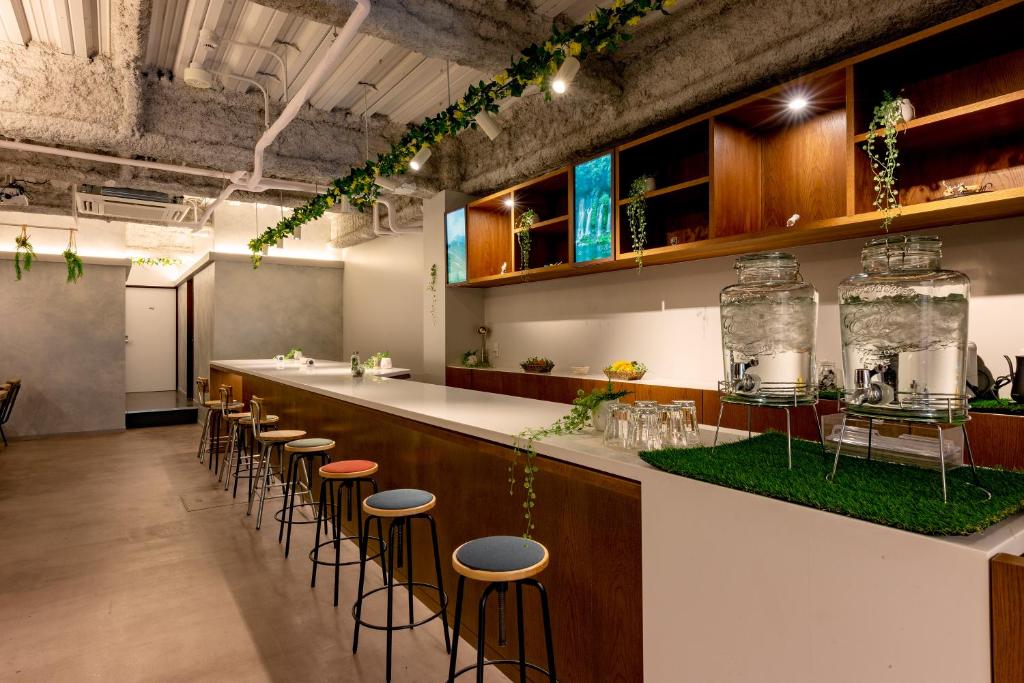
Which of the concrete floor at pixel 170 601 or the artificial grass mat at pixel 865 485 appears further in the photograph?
the concrete floor at pixel 170 601

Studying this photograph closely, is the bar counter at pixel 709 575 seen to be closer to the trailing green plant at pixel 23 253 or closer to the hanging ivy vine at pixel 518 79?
the hanging ivy vine at pixel 518 79

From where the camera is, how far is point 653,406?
1.84m

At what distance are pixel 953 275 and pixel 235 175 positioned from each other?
551cm

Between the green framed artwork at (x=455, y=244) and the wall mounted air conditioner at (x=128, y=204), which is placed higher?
the wall mounted air conditioner at (x=128, y=204)

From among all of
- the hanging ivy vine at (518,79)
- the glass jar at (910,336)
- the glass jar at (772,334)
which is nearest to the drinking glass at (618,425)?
the glass jar at (772,334)

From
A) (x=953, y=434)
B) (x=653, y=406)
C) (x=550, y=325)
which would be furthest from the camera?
(x=550, y=325)

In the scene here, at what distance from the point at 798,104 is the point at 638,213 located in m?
1.17

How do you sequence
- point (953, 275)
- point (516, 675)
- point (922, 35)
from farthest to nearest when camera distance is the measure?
point (922, 35), point (516, 675), point (953, 275)

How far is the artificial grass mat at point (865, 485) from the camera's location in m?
1.05

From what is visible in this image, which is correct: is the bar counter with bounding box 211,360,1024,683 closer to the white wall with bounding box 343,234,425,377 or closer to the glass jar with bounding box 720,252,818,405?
the glass jar with bounding box 720,252,818,405

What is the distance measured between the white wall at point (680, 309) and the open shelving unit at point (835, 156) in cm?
17

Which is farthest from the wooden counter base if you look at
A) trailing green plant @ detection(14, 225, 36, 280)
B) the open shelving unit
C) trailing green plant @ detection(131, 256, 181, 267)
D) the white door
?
the white door

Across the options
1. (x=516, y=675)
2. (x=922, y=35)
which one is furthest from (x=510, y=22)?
(x=516, y=675)

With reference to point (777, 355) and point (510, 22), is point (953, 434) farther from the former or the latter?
point (510, 22)
